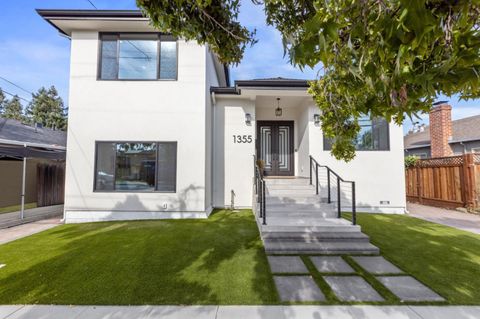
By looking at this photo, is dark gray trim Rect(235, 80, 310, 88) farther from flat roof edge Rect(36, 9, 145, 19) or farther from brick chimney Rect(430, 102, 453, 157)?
brick chimney Rect(430, 102, 453, 157)

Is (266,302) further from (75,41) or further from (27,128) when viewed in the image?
(27,128)

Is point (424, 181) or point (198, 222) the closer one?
point (198, 222)

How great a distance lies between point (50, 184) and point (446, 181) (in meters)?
15.5

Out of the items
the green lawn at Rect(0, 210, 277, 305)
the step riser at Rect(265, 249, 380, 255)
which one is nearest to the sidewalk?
the green lawn at Rect(0, 210, 277, 305)

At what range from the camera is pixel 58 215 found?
798cm

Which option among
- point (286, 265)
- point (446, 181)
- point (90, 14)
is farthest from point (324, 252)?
point (90, 14)

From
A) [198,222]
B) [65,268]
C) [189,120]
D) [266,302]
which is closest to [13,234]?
[65,268]

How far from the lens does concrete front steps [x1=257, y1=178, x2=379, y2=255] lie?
4.40 metres

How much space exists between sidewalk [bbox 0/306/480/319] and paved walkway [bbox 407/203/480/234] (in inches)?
198

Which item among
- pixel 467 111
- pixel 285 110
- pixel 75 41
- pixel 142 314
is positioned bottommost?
pixel 142 314

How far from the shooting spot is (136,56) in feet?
23.5

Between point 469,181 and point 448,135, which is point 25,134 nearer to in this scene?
point 469,181

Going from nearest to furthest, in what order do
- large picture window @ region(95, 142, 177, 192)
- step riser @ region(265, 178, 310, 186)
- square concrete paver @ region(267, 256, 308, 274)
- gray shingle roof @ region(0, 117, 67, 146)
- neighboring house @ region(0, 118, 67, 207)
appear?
square concrete paver @ region(267, 256, 308, 274) → large picture window @ region(95, 142, 177, 192) → step riser @ region(265, 178, 310, 186) → neighboring house @ region(0, 118, 67, 207) → gray shingle roof @ region(0, 117, 67, 146)

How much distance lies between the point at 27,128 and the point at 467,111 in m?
33.3
